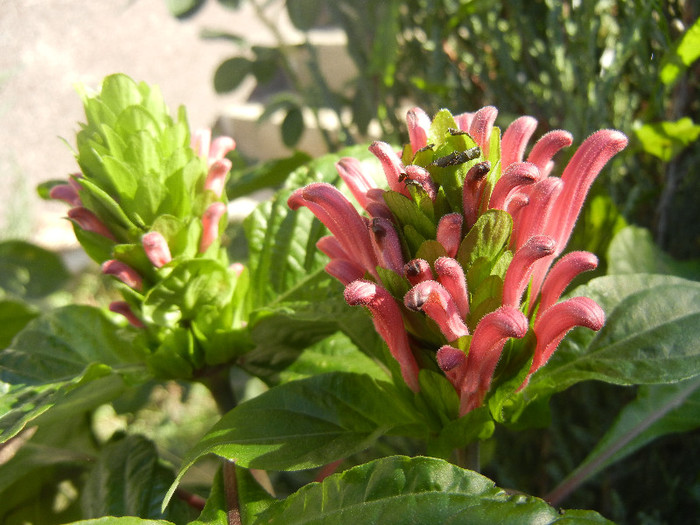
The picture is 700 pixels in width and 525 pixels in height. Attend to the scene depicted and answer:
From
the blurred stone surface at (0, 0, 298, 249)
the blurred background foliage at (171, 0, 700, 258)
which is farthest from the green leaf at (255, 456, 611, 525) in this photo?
the blurred stone surface at (0, 0, 298, 249)

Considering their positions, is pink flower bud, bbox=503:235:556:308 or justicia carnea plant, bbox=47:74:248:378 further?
justicia carnea plant, bbox=47:74:248:378

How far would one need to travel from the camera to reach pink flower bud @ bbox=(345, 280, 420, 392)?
374mm

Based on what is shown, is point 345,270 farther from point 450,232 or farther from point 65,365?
point 65,365

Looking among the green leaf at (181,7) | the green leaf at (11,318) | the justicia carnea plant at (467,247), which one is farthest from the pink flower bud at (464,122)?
the green leaf at (181,7)

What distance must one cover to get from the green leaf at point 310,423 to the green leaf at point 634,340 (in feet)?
0.36

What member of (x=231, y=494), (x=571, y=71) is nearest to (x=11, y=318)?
(x=231, y=494)

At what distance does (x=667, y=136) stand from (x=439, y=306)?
48cm

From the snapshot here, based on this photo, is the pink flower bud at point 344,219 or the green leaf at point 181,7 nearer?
the pink flower bud at point 344,219

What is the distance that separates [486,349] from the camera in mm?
382

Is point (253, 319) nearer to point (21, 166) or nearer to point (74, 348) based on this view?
point (74, 348)

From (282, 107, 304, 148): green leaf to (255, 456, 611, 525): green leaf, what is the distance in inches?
35.0

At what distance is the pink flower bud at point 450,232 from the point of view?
37 cm

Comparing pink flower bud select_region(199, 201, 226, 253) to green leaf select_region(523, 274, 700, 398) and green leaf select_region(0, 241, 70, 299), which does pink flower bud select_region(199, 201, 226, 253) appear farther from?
green leaf select_region(0, 241, 70, 299)

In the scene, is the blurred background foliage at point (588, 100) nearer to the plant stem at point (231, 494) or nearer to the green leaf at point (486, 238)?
the green leaf at point (486, 238)
